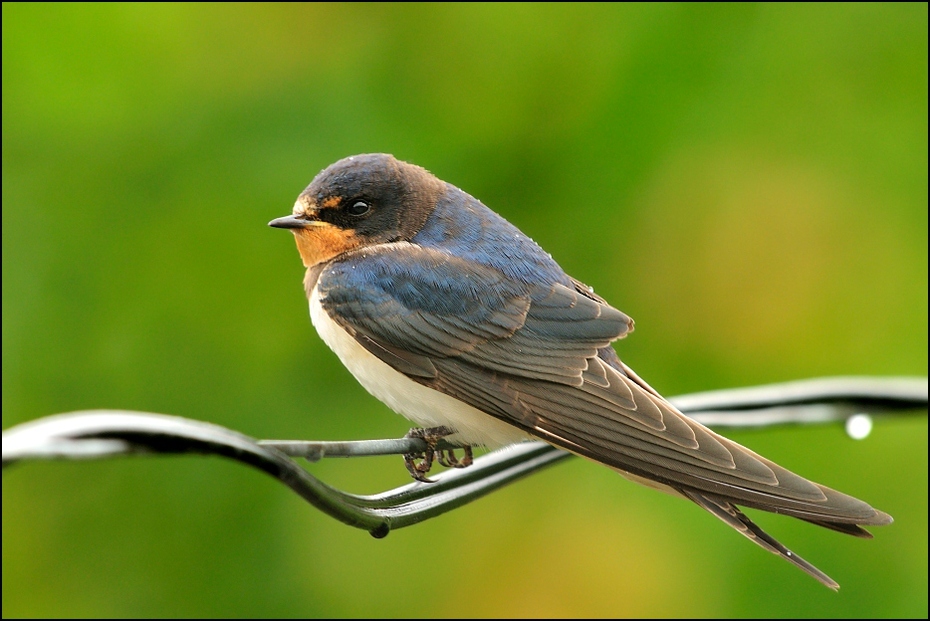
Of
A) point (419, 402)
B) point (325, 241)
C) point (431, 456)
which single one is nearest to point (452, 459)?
point (431, 456)

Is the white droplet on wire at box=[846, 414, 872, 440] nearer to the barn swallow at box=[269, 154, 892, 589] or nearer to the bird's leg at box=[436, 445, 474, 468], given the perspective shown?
the barn swallow at box=[269, 154, 892, 589]

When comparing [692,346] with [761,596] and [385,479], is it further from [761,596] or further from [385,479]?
[385,479]

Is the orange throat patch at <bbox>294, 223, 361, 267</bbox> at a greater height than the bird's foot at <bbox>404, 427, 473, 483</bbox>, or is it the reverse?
the orange throat patch at <bbox>294, 223, 361, 267</bbox>

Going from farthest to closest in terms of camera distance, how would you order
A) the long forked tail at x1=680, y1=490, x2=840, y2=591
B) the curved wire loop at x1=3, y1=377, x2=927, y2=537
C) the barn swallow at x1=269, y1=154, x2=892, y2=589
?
the barn swallow at x1=269, y1=154, x2=892, y2=589
the long forked tail at x1=680, y1=490, x2=840, y2=591
the curved wire loop at x1=3, y1=377, x2=927, y2=537

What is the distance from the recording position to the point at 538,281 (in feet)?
7.82

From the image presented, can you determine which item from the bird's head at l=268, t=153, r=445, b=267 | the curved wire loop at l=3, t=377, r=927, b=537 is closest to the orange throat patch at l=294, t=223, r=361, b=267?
the bird's head at l=268, t=153, r=445, b=267

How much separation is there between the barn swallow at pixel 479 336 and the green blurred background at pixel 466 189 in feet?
2.48

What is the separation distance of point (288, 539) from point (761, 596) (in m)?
1.36

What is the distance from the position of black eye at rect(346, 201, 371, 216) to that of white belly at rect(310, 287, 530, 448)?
300mm

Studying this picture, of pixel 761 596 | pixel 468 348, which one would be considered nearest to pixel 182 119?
pixel 468 348

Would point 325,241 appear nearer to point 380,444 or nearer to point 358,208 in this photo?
point 358,208

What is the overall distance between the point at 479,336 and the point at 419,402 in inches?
6.8

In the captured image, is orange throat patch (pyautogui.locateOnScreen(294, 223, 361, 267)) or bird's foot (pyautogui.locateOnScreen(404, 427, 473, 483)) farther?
orange throat patch (pyautogui.locateOnScreen(294, 223, 361, 267))

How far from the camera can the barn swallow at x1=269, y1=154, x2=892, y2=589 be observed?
2.02 metres
